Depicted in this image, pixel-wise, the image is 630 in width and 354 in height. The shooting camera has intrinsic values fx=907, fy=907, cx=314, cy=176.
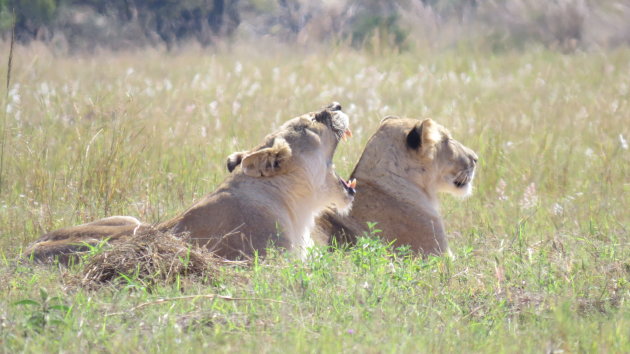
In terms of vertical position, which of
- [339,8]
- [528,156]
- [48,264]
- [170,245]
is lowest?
[339,8]

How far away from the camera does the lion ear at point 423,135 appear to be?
19.7 ft

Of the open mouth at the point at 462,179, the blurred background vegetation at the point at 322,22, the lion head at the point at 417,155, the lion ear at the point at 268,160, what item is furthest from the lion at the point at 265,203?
the blurred background vegetation at the point at 322,22

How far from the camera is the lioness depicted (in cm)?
604

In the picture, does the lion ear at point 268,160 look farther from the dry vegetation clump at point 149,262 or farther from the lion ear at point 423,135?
the lion ear at point 423,135

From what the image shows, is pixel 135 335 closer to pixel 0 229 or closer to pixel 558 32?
pixel 0 229

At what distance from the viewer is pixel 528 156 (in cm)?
915

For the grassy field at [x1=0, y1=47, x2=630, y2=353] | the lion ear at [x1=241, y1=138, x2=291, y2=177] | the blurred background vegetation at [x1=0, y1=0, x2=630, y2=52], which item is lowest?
the blurred background vegetation at [x1=0, y1=0, x2=630, y2=52]

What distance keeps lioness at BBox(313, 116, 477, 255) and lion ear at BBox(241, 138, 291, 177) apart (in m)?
0.74

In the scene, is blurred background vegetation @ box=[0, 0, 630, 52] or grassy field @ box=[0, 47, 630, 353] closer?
grassy field @ box=[0, 47, 630, 353]

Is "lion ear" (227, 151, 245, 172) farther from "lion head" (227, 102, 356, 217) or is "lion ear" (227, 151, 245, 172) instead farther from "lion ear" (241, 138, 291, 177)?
"lion ear" (241, 138, 291, 177)

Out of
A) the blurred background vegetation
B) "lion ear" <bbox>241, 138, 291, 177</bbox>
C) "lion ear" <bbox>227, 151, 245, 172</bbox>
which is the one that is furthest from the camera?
the blurred background vegetation

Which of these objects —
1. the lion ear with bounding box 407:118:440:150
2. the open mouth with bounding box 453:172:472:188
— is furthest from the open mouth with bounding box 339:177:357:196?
the open mouth with bounding box 453:172:472:188

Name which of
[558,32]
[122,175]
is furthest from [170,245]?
[558,32]

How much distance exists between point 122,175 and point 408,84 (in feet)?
19.6
